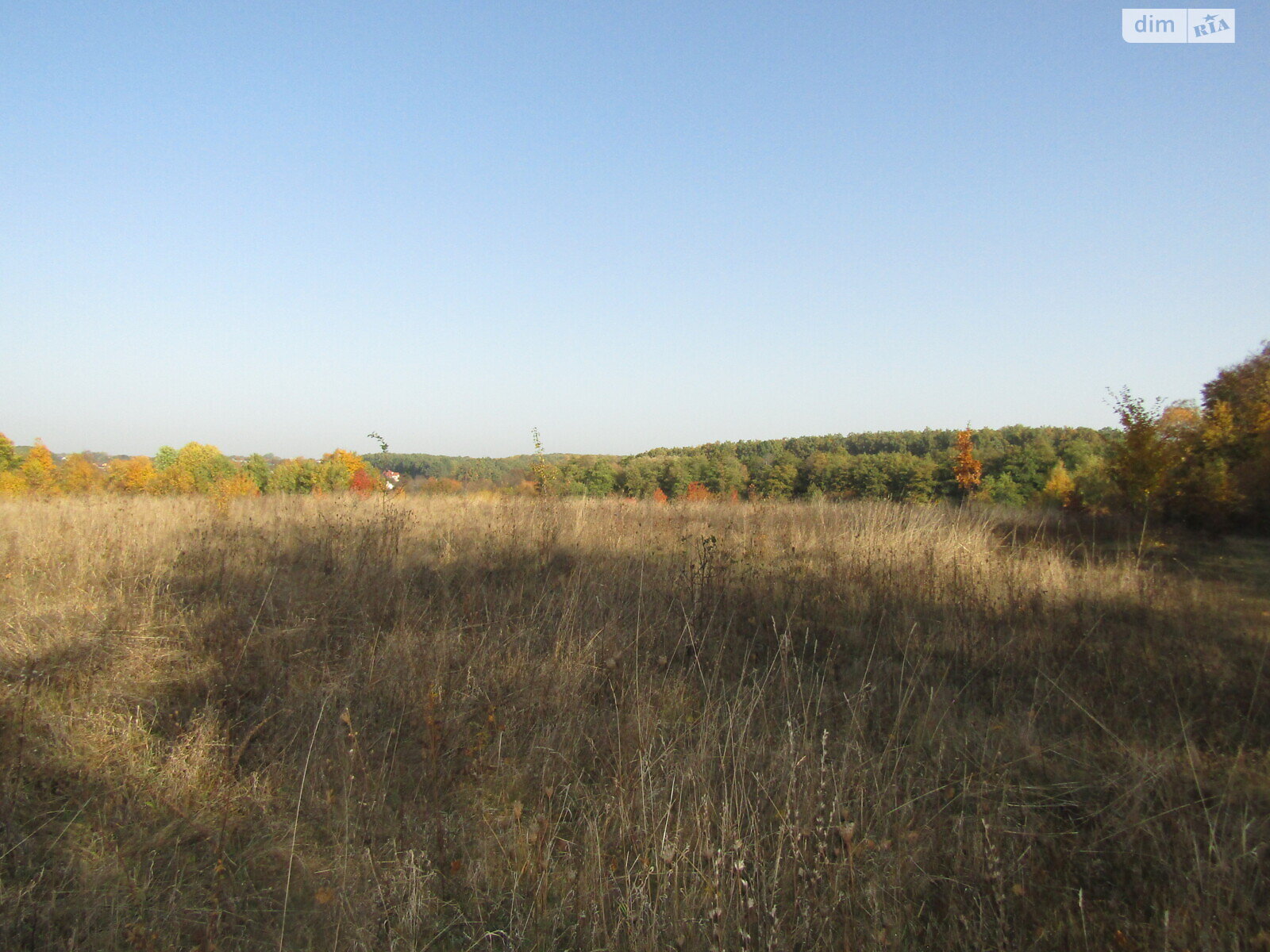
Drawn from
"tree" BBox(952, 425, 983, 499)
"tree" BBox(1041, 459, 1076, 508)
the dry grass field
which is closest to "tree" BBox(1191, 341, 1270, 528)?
the dry grass field

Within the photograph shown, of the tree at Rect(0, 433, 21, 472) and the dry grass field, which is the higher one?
the tree at Rect(0, 433, 21, 472)

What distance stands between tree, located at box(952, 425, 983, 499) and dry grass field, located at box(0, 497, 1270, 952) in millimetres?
40749

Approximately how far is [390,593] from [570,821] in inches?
112

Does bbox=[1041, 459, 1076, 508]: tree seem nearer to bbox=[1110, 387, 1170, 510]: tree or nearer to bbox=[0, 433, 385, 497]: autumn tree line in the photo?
bbox=[1110, 387, 1170, 510]: tree

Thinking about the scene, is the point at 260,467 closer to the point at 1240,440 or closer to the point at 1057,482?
the point at 1240,440

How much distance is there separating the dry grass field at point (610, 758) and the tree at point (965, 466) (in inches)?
1604

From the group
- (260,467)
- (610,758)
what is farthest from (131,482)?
(260,467)

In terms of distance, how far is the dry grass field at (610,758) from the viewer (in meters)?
1.88

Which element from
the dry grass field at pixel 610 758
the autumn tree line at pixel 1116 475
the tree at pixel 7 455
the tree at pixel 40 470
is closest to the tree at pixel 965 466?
the autumn tree line at pixel 1116 475

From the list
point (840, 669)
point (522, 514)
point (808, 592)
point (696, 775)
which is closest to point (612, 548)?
point (522, 514)

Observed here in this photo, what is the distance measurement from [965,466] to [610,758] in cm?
4958

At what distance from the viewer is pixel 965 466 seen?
45.5 m

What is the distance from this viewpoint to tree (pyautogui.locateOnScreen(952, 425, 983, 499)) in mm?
42594

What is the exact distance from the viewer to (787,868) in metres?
2.04
